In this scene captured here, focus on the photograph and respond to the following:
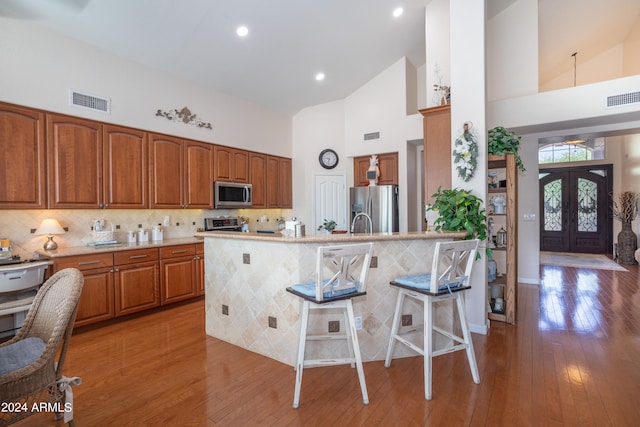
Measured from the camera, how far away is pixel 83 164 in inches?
139

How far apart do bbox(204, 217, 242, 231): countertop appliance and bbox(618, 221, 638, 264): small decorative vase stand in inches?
320

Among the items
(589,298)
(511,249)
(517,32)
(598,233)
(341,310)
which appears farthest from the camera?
(598,233)

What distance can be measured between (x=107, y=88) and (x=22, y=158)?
3.98ft

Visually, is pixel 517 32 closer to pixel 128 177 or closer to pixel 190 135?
pixel 190 135

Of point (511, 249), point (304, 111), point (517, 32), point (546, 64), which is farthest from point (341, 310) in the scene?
point (546, 64)

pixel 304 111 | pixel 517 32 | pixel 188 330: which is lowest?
pixel 188 330

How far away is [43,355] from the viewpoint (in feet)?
5.18

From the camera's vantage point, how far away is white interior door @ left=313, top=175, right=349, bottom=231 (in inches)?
244

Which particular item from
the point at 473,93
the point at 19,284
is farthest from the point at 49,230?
the point at 473,93

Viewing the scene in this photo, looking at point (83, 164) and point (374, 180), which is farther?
point (374, 180)

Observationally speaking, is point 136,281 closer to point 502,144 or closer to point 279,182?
point 279,182

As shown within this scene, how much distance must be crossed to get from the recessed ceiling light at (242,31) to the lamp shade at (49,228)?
3.08 meters

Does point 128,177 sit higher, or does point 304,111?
point 304,111

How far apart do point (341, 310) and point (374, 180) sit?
3.59 m
